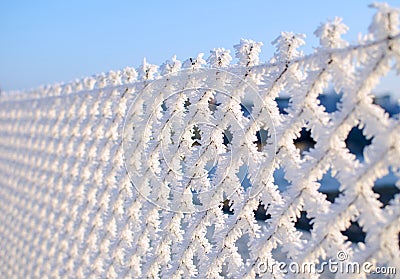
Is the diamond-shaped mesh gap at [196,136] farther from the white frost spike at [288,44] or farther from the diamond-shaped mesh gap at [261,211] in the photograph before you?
the white frost spike at [288,44]

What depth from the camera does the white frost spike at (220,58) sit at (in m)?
1.22

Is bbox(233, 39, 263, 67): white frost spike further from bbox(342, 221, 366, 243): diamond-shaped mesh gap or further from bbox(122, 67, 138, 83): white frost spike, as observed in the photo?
bbox(342, 221, 366, 243): diamond-shaped mesh gap

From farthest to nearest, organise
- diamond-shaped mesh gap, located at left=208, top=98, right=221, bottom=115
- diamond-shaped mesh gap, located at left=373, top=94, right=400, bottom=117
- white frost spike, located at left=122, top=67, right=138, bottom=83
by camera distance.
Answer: white frost spike, located at left=122, top=67, right=138, bottom=83, diamond-shaped mesh gap, located at left=208, top=98, right=221, bottom=115, diamond-shaped mesh gap, located at left=373, top=94, right=400, bottom=117

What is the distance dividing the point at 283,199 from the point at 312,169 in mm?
137

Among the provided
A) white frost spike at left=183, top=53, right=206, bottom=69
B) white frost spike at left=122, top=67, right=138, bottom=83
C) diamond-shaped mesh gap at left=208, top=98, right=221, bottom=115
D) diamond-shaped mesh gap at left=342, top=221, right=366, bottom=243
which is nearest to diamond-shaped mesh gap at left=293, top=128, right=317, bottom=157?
diamond-shaped mesh gap at left=208, top=98, right=221, bottom=115

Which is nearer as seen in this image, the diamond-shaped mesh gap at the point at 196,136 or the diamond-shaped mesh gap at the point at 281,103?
the diamond-shaped mesh gap at the point at 281,103

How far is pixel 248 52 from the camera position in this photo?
1144mm

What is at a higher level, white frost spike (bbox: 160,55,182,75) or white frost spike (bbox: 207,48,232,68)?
white frost spike (bbox: 160,55,182,75)

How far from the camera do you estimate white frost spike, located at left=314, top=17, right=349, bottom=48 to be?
0.89m

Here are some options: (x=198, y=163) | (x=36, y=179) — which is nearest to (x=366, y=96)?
(x=198, y=163)

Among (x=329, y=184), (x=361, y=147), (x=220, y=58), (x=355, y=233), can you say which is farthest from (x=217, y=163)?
(x=355, y=233)

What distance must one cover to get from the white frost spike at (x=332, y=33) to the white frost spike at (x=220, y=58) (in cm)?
35

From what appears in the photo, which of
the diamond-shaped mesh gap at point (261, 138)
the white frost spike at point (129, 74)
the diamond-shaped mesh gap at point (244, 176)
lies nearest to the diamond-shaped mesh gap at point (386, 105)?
the diamond-shaped mesh gap at point (261, 138)

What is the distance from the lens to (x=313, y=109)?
0.96 m
